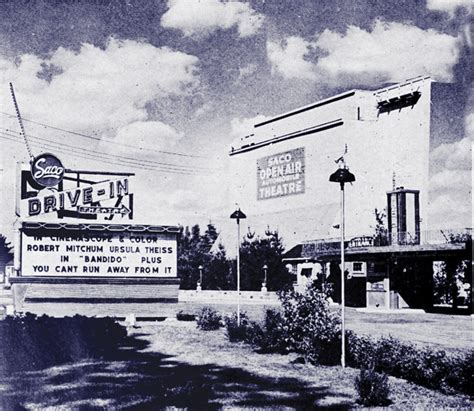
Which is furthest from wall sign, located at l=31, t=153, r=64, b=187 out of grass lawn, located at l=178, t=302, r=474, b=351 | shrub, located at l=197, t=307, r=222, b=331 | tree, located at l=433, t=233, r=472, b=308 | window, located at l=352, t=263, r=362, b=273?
window, located at l=352, t=263, r=362, b=273

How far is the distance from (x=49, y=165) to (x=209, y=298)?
23934mm

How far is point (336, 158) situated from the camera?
53.6 meters

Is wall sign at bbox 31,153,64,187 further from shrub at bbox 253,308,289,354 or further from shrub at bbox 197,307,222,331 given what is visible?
shrub at bbox 253,308,289,354

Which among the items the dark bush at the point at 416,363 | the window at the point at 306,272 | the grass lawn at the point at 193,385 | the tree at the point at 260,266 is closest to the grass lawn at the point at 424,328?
the dark bush at the point at 416,363

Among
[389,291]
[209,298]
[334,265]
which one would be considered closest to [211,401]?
[389,291]

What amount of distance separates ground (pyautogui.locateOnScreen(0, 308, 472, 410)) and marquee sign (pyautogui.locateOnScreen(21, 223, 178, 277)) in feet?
23.4

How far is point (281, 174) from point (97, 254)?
142 ft

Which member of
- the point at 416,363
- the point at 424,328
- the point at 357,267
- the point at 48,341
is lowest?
the point at 424,328

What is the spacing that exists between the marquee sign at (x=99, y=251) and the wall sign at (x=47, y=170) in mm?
2812

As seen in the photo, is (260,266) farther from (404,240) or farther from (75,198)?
(75,198)

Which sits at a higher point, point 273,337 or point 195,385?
point 273,337

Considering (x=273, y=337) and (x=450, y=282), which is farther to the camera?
(x=450, y=282)

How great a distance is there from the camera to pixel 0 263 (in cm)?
6525

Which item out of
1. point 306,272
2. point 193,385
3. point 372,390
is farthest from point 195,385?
point 306,272
